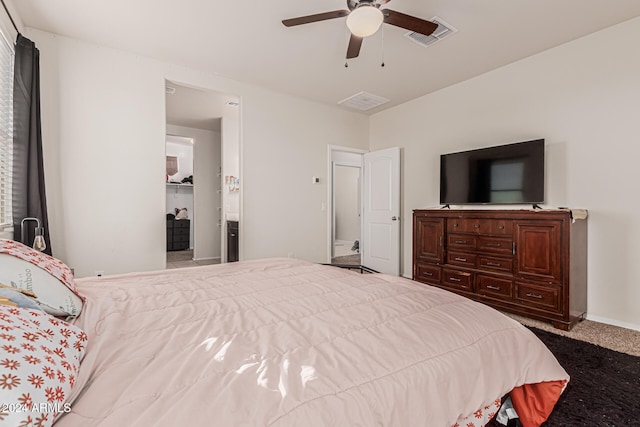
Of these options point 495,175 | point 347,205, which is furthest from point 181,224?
point 495,175

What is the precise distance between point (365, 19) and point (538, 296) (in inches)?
113

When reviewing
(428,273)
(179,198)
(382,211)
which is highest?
(179,198)

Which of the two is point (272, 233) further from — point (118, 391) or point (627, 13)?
point (627, 13)

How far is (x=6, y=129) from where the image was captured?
2404mm

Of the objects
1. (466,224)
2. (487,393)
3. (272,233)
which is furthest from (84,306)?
(466,224)

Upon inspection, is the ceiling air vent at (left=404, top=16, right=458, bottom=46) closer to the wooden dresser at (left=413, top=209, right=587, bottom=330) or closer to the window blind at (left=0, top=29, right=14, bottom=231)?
the wooden dresser at (left=413, top=209, right=587, bottom=330)

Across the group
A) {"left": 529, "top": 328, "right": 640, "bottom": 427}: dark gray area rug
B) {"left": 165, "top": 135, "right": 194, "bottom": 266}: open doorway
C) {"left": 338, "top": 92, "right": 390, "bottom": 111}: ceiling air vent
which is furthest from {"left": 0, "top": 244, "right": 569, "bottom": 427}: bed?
{"left": 165, "top": 135, "right": 194, "bottom": 266}: open doorway

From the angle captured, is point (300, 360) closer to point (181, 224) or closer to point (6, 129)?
point (6, 129)

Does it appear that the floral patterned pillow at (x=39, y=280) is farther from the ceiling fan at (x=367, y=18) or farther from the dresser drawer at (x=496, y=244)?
the dresser drawer at (x=496, y=244)

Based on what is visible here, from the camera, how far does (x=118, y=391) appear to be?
0.73m

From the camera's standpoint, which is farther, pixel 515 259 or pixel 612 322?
pixel 515 259

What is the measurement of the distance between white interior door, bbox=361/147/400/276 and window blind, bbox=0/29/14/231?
4361 mm

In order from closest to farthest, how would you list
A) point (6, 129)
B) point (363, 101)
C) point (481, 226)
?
1. point (6, 129)
2. point (481, 226)
3. point (363, 101)

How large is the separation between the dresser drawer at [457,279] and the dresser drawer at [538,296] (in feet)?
1.69
